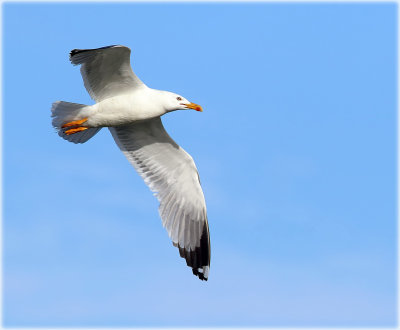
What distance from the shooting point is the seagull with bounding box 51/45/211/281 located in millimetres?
10422

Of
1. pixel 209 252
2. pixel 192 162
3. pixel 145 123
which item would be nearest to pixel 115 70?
pixel 145 123

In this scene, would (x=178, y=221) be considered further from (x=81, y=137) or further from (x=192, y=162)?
(x=81, y=137)

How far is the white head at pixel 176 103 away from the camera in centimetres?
1047

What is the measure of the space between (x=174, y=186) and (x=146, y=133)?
0.88m

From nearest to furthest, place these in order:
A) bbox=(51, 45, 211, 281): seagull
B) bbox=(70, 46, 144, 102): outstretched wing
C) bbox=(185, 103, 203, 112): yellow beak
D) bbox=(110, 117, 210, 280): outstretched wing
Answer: bbox=(70, 46, 144, 102): outstretched wing
bbox=(51, 45, 211, 281): seagull
bbox=(185, 103, 203, 112): yellow beak
bbox=(110, 117, 210, 280): outstretched wing

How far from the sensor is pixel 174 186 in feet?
38.0

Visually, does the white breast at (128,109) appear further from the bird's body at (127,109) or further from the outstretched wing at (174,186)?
the outstretched wing at (174,186)

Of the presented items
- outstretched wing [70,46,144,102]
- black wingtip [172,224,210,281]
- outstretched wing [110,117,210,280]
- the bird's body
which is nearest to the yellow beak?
the bird's body

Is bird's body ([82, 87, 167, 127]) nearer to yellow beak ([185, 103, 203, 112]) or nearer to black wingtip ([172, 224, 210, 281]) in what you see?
yellow beak ([185, 103, 203, 112])

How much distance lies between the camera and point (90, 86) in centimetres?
1064

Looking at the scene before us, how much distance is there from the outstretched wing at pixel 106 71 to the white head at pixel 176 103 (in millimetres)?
410

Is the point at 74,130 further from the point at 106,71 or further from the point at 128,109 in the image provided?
the point at 106,71

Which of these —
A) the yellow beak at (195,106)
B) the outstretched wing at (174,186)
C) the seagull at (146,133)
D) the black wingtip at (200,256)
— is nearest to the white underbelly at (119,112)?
the seagull at (146,133)

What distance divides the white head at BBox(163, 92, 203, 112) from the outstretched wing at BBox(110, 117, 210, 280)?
98cm
